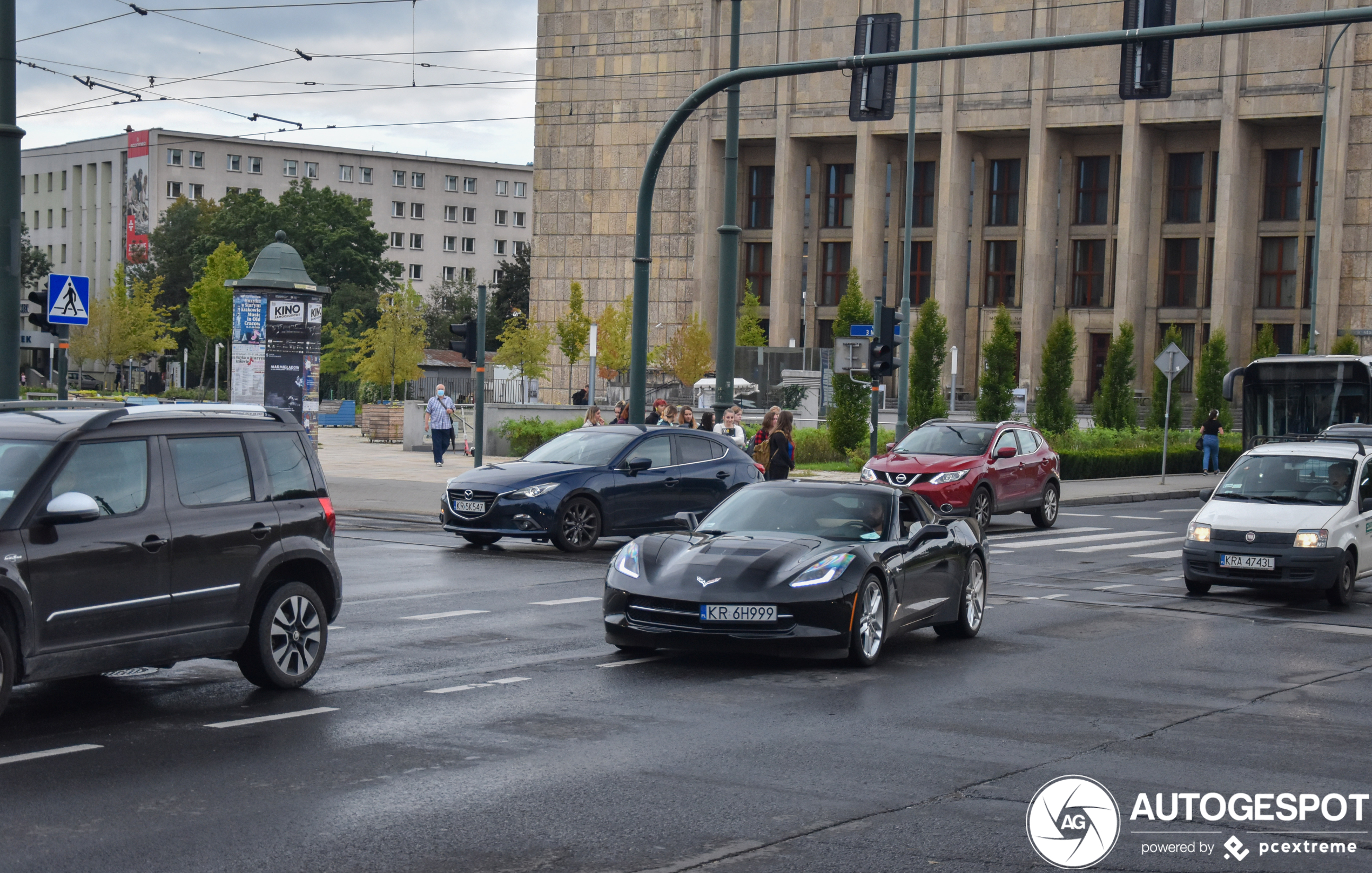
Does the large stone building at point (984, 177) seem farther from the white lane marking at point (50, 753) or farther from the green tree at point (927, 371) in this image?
the white lane marking at point (50, 753)

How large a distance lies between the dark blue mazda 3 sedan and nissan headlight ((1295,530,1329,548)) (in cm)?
696

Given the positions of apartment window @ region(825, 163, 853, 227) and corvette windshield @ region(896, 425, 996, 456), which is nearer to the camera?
corvette windshield @ region(896, 425, 996, 456)

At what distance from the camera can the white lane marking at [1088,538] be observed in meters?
23.8

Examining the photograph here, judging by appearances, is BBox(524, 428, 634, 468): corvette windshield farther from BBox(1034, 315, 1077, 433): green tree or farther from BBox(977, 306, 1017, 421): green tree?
BBox(1034, 315, 1077, 433): green tree

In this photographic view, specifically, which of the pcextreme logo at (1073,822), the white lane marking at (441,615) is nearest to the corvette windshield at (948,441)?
the white lane marking at (441,615)

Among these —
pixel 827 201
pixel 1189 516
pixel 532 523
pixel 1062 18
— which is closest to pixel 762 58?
pixel 827 201

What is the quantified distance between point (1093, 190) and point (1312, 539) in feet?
210

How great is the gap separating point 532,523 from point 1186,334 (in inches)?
2418

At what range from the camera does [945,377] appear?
78.5 metres

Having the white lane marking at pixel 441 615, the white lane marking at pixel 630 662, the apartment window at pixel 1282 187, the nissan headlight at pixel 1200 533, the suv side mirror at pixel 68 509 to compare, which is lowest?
the white lane marking at pixel 441 615

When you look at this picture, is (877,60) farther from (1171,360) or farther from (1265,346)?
(1265,346)

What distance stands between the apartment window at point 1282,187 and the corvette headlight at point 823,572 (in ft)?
222

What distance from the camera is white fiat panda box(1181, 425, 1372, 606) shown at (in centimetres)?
1672

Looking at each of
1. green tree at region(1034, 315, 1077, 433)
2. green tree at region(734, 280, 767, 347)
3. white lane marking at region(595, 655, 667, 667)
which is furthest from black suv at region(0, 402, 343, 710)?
green tree at region(734, 280, 767, 347)
